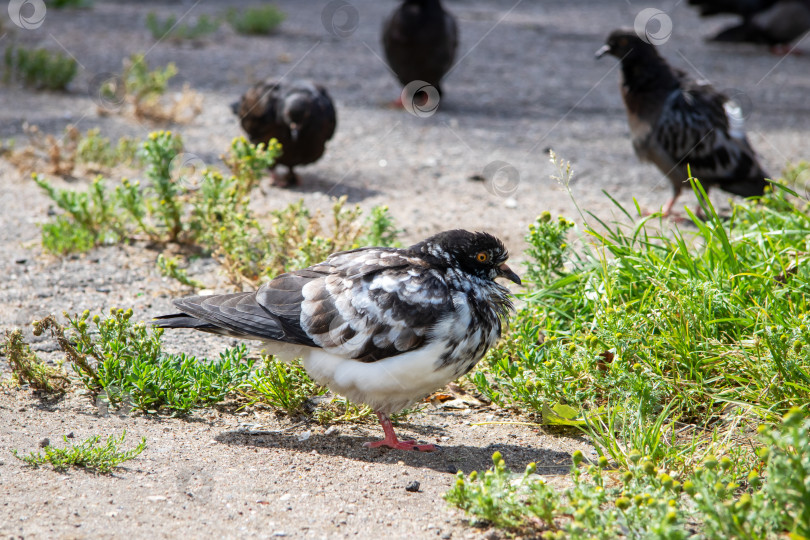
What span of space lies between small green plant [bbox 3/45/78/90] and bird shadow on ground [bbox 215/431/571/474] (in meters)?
6.77

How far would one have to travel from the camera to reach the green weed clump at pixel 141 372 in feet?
12.0

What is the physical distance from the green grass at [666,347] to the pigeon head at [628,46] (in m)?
2.62

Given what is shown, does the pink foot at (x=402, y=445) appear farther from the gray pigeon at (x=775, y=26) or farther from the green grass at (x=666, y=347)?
the gray pigeon at (x=775, y=26)

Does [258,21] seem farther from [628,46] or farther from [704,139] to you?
[704,139]

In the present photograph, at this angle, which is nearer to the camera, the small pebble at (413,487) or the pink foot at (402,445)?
the small pebble at (413,487)

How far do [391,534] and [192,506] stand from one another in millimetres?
719

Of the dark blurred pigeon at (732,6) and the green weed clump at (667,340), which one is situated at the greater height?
the dark blurred pigeon at (732,6)

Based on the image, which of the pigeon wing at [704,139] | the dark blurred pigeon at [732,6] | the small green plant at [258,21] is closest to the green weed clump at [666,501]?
the pigeon wing at [704,139]

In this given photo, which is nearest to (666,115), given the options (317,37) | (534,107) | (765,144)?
(765,144)

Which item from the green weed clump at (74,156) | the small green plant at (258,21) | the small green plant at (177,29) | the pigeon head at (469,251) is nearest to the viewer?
the pigeon head at (469,251)

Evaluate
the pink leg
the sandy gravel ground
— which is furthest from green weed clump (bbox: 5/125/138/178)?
the pink leg

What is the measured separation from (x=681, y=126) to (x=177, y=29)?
8.09 m

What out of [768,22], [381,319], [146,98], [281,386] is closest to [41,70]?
[146,98]

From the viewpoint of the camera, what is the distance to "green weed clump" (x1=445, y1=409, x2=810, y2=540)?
2336mm
